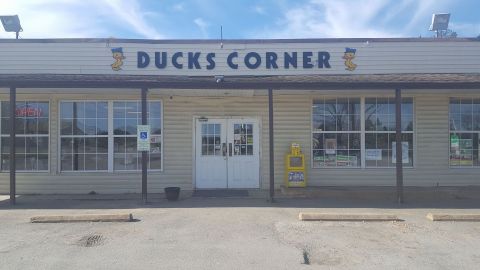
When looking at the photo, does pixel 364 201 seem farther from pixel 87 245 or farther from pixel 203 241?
pixel 87 245

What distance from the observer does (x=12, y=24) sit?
54.0 feet

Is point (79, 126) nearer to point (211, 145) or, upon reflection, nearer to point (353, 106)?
point (211, 145)

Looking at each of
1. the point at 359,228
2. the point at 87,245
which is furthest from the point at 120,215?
the point at 359,228

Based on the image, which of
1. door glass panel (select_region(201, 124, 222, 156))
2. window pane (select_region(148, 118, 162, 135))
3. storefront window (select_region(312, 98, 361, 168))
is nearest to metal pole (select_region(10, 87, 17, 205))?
window pane (select_region(148, 118, 162, 135))

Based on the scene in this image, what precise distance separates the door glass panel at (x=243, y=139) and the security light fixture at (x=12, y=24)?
774cm

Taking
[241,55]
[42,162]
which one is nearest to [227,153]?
[241,55]

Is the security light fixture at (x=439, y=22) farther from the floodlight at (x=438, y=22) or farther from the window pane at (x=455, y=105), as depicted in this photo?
the window pane at (x=455, y=105)

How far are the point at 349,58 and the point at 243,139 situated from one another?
12.9 ft

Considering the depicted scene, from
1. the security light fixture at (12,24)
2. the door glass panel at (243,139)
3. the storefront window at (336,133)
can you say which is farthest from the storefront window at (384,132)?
the security light fixture at (12,24)

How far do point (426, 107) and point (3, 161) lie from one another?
12343 mm

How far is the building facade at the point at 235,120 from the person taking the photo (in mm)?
14828

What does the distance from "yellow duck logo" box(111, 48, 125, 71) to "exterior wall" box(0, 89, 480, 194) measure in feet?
2.89

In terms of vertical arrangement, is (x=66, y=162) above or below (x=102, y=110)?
below

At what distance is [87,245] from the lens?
818 centimetres
